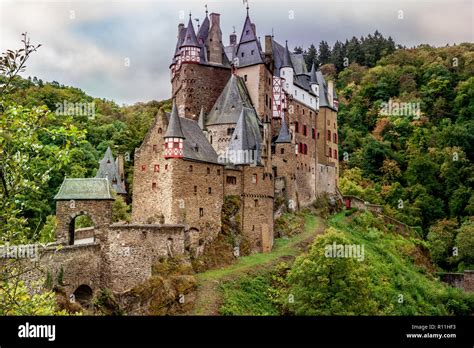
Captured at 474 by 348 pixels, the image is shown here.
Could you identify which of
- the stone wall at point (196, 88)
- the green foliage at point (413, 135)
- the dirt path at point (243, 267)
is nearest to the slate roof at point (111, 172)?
the stone wall at point (196, 88)

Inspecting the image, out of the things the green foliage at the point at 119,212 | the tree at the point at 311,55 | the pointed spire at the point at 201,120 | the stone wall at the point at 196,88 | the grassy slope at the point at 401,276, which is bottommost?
the grassy slope at the point at 401,276

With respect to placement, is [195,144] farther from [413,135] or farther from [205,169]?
[413,135]

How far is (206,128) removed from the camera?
44625 mm

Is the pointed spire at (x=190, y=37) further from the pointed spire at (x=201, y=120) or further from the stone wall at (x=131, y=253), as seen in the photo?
the stone wall at (x=131, y=253)

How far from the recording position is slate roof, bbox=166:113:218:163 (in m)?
37.9

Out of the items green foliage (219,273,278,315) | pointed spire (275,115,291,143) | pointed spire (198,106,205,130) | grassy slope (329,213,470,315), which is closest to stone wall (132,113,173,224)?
green foliage (219,273,278,315)

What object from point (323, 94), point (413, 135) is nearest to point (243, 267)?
point (323, 94)

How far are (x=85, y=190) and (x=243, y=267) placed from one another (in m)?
10.9

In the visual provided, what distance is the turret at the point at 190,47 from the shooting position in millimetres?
46219

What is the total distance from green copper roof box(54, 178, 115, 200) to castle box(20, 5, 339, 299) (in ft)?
0.18

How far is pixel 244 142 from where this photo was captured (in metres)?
41.9

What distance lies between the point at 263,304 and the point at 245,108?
15586 mm

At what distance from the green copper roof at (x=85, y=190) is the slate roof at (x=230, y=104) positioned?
1353 centimetres

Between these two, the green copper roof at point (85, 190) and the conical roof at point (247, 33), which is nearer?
the green copper roof at point (85, 190)
